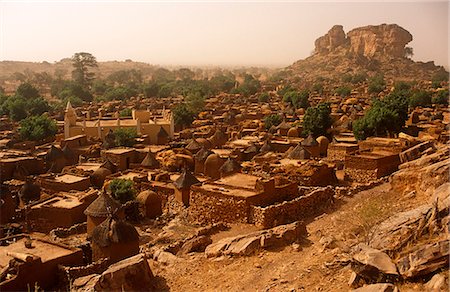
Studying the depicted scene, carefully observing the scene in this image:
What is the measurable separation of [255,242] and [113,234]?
403cm

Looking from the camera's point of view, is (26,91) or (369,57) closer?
(26,91)

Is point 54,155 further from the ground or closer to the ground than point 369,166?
closer to the ground

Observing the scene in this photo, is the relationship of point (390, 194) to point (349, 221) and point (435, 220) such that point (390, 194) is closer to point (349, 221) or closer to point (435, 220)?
point (349, 221)

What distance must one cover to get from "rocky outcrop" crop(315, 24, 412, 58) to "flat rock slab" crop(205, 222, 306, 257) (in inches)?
4129

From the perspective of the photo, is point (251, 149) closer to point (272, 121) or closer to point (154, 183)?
point (154, 183)

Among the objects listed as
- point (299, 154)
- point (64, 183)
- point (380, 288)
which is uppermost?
point (380, 288)

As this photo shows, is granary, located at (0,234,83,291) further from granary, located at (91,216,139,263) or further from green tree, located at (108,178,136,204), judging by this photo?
green tree, located at (108,178,136,204)

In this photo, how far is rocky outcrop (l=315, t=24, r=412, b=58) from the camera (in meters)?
109

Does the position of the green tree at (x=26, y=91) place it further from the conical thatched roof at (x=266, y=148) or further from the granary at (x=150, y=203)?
the granary at (x=150, y=203)

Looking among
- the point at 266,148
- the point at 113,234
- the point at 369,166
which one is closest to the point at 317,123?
the point at 266,148

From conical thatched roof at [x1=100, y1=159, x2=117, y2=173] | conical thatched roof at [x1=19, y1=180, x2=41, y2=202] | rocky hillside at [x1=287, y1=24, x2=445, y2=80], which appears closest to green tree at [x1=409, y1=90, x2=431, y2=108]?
conical thatched roof at [x1=100, y1=159, x2=117, y2=173]

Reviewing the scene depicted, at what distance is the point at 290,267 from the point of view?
9.60 m

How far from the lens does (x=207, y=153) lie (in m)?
24.0

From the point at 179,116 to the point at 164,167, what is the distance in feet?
57.6
